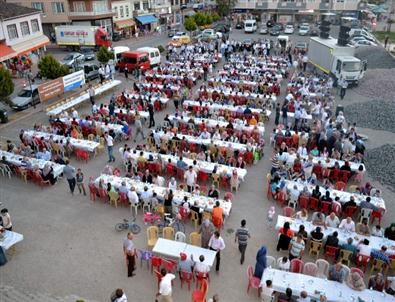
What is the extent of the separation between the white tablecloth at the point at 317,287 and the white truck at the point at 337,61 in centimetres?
2051

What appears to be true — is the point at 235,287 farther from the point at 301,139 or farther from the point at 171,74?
the point at 171,74

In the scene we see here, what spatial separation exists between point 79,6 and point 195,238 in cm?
4329

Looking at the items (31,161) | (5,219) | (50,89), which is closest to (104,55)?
(50,89)

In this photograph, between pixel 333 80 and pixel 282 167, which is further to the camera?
pixel 333 80

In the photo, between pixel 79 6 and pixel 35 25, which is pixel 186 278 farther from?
pixel 79 6

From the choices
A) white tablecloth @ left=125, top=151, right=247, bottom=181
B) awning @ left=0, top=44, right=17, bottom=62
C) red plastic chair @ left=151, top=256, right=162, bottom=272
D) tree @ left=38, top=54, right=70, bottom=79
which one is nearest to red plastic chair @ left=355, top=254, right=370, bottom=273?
white tablecloth @ left=125, top=151, right=247, bottom=181

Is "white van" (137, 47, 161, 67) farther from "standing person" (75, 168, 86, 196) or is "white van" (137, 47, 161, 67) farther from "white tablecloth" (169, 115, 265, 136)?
"standing person" (75, 168, 86, 196)

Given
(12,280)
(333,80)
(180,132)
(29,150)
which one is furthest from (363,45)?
(12,280)

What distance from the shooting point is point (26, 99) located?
24375 mm

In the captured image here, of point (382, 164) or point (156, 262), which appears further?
point (382, 164)

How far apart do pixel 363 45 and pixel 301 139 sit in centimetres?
3038

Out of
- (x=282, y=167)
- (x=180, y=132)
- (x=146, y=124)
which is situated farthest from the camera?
(x=146, y=124)

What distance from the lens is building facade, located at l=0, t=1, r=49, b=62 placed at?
107ft

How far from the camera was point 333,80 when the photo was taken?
27.6 meters
